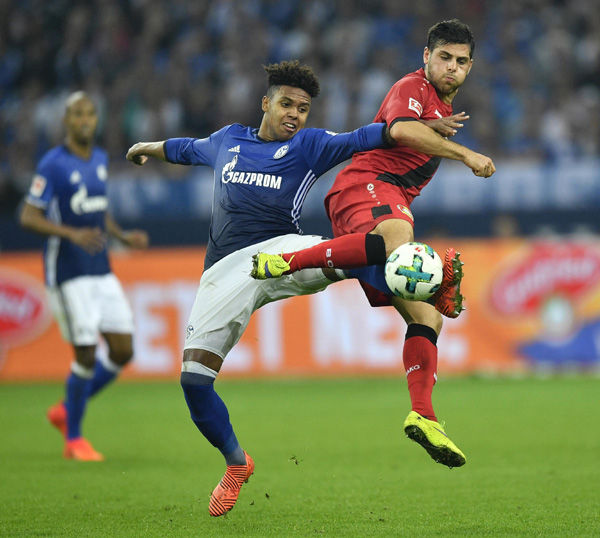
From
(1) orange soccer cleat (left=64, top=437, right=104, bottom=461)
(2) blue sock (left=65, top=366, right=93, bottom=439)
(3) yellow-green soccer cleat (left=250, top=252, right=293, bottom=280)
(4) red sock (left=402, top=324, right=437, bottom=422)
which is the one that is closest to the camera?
(3) yellow-green soccer cleat (left=250, top=252, right=293, bottom=280)

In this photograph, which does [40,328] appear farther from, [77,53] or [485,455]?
[485,455]

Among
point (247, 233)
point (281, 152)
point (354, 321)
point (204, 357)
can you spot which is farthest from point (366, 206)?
point (354, 321)

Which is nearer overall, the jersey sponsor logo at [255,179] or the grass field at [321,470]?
the grass field at [321,470]

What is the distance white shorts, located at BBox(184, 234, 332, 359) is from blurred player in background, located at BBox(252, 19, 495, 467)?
0.95 ft

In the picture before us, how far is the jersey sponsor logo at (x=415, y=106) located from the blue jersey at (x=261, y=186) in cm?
49

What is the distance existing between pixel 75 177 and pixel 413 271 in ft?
13.8

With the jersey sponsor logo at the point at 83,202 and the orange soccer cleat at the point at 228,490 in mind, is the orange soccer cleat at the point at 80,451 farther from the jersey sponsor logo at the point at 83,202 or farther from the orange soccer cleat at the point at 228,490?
the orange soccer cleat at the point at 228,490

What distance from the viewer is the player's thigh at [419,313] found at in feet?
17.7

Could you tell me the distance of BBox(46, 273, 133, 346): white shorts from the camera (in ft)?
26.1

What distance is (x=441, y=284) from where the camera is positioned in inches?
195

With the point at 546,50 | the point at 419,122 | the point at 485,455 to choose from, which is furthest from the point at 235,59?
the point at 419,122

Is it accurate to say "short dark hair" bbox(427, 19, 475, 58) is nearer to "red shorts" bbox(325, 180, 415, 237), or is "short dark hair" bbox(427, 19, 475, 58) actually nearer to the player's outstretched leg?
"red shorts" bbox(325, 180, 415, 237)

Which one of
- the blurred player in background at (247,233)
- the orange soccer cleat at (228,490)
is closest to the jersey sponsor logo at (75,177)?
the blurred player in background at (247,233)

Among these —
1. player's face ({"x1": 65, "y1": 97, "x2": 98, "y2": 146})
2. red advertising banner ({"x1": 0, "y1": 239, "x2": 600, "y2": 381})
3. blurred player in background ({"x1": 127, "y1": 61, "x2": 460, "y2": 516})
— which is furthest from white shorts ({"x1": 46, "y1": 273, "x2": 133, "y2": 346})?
red advertising banner ({"x1": 0, "y1": 239, "x2": 600, "y2": 381})
